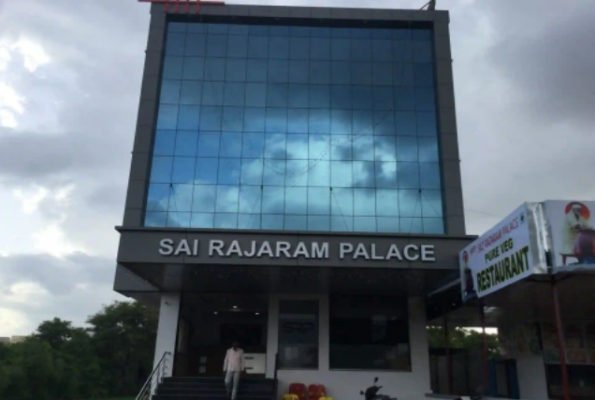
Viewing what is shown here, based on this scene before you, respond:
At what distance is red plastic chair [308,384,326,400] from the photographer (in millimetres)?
18156

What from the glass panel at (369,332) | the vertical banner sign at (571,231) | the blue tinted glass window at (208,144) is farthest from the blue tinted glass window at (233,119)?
the vertical banner sign at (571,231)

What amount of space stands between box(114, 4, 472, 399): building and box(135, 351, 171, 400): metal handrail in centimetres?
32

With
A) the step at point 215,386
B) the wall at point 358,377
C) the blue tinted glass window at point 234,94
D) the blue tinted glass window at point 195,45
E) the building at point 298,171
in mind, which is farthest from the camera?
the blue tinted glass window at point 195,45

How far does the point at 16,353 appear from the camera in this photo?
4484 cm

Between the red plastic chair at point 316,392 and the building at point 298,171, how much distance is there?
322 mm

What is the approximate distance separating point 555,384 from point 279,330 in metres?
10.1

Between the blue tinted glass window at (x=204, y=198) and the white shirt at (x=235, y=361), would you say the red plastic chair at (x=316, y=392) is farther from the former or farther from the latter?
the blue tinted glass window at (x=204, y=198)

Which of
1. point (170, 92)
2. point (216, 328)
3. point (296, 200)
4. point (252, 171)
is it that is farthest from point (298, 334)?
point (170, 92)

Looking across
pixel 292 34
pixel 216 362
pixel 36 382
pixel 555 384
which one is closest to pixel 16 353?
pixel 36 382

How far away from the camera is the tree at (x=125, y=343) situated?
60406 mm

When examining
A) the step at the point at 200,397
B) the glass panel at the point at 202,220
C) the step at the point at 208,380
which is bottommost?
the step at the point at 200,397

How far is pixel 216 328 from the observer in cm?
2194

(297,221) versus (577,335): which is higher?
(297,221)

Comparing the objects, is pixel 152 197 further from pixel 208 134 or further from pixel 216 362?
pixel 216 362
